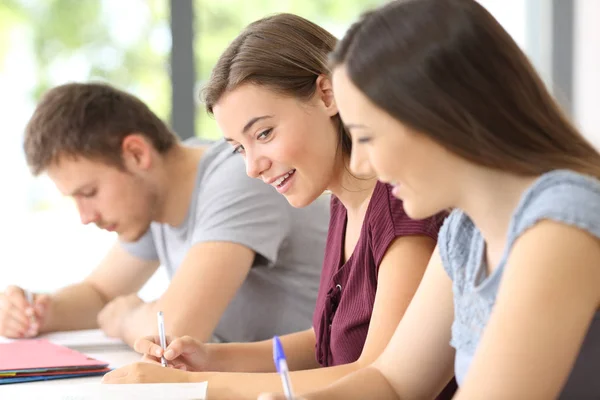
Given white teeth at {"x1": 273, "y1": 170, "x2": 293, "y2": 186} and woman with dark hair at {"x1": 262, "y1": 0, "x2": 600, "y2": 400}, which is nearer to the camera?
woman with dark hair at {"x1": 262, "y1": 0, "x2": 600, "y2": 400}

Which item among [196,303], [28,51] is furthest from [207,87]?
[28,51]

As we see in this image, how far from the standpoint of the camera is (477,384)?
90 cm

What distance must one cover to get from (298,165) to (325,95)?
0.14 meters

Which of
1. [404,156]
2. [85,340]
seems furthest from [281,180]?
[85,340]

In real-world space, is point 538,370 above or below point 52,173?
below

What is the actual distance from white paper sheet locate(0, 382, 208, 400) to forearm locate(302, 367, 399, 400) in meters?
0.19

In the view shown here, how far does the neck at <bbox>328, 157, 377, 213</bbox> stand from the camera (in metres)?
1.58

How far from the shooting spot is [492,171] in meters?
0.98

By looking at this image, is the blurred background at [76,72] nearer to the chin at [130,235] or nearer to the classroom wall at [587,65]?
the classroom wall at [587,65]

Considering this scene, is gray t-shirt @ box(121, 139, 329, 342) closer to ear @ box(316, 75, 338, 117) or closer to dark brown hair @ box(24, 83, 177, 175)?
dark brown hair @ box(24, 83, 177, 175)

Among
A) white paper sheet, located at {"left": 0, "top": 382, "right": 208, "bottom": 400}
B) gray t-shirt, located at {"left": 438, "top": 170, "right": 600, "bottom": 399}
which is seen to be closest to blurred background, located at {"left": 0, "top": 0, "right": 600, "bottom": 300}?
white paper sheet, located at {"left": 0, "top": 382, "right": 208, "bottom": 400}

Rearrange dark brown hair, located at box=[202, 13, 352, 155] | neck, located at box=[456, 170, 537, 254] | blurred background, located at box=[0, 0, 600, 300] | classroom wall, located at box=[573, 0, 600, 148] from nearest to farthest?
neck, located at box=[456, 170, 537, 254] → dark brown hair, located at box=[202, 13, 352, 155] → blurred background, located at box=[0, 0, 600, 300] → classroom wall, located at box=[573, 0, 600, 148]

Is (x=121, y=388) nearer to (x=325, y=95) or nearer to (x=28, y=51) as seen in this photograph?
(x=325, y=95)

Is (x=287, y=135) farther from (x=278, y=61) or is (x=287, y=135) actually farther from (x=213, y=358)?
(x=213, y=358)
